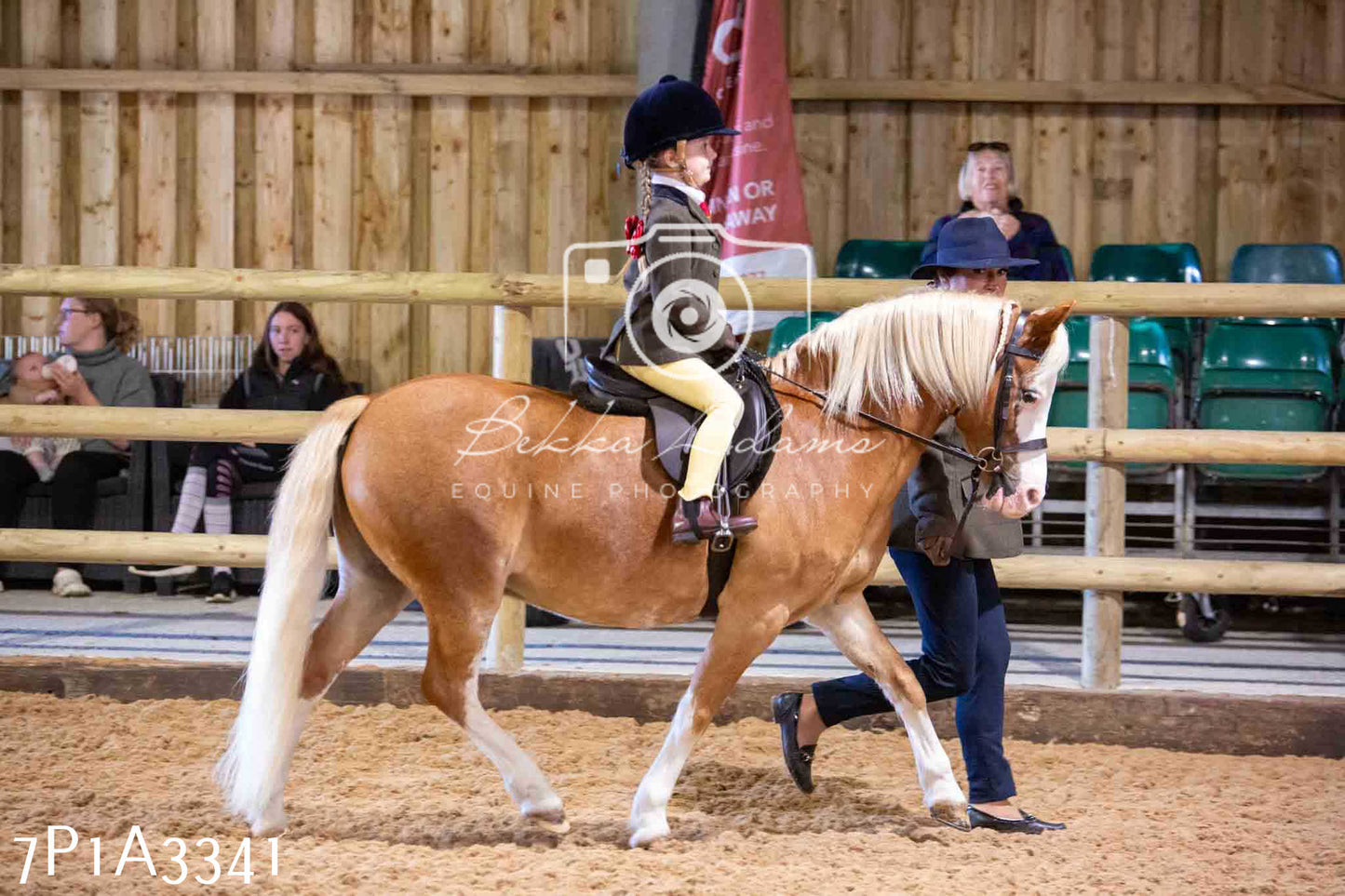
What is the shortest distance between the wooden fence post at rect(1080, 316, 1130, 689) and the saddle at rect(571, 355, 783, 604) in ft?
5.20

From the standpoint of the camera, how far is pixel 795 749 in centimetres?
361

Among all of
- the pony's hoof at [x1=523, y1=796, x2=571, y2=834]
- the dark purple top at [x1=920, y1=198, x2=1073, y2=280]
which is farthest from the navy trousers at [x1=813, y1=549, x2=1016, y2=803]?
the dark purple top at [x1=920, y1=198, x2=1073, y2=280]

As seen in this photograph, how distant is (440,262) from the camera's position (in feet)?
27.4

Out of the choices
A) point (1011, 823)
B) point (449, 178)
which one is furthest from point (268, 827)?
point (449, 178)

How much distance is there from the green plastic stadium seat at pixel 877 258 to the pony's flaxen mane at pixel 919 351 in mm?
4209

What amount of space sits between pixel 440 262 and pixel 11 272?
13.1ft

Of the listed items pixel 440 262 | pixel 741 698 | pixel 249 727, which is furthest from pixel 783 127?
pixel 249 727

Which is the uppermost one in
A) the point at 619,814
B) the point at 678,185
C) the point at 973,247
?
the point at 678,185

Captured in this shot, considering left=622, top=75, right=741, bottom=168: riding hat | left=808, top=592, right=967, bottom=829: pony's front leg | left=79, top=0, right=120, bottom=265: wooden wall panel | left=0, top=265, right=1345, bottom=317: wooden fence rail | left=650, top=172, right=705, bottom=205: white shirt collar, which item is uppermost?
left=79, top=0, right=120, bottom=265: wooden wall panel

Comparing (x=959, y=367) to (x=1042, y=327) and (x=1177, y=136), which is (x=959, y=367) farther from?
(x=1177, y=136)

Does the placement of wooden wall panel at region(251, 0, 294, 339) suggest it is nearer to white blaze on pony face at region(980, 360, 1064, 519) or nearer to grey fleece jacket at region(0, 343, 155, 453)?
grey fleece jacket at region(0, 343, 155, 453)

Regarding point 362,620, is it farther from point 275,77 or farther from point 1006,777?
point 275,77

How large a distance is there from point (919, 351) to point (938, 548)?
500mm

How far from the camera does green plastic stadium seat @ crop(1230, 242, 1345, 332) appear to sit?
23.5 feet
